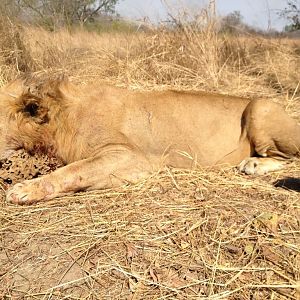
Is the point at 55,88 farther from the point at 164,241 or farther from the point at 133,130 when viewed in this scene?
the point at 164,241

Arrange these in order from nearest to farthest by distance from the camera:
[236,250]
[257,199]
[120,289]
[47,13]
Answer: [120,289], [236,250], [257,199], [47,13]

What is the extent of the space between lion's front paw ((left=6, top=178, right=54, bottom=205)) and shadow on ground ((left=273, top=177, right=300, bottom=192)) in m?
1.74

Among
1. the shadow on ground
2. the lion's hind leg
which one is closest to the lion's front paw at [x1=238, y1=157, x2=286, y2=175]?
the lion's hind leg

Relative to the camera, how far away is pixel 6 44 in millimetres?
7125

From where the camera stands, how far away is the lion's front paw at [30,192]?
11.0 feet

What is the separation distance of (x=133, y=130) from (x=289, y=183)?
4.47 ft

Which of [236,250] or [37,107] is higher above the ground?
[37,107]

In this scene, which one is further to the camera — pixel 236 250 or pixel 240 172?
pixel 240 172

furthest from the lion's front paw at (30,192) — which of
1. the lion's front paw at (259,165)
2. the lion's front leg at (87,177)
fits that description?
the lion's front paw at (259,165)

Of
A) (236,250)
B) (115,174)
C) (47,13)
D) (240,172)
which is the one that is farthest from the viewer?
(47,13)

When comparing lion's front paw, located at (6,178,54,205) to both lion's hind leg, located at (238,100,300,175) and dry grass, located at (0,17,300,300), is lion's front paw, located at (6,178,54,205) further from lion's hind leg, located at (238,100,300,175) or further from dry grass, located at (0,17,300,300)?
lion's hind leg, located at (238,100,300,175)

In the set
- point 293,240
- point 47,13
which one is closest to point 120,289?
point 293,240

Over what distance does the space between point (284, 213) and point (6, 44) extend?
18.0 ft

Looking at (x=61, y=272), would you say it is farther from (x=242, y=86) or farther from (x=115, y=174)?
(x=242, y=86)
